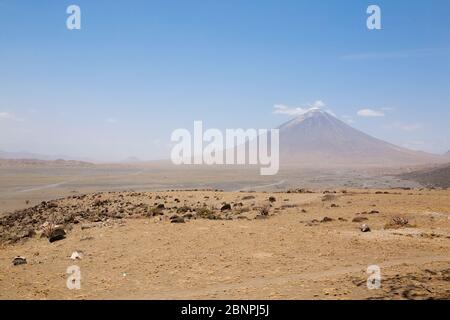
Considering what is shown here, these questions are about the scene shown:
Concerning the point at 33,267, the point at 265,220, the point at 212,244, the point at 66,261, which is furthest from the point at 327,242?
the point at 33,267

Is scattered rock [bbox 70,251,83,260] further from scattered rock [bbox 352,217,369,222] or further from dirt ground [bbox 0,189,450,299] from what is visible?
scattered rock [bbox 352,217,369,222]

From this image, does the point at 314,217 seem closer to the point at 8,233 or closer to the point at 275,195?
the point at 275,195

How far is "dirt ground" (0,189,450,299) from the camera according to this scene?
9328 mm

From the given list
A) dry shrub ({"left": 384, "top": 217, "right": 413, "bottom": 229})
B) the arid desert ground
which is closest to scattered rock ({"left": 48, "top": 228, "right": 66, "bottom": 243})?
the arid desert ground

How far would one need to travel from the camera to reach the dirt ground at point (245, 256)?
9328 mm

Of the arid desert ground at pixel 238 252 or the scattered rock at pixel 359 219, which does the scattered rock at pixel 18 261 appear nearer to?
the arid desert ground at pixel 238 252

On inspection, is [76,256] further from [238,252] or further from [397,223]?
[397,223]

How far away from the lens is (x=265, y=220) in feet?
62.6

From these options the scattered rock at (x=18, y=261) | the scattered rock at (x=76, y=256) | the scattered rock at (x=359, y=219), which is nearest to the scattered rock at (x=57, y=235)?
the scattered rock at (x=18, y=261)

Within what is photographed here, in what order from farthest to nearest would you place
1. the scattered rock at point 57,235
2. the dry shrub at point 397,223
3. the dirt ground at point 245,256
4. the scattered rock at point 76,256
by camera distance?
1. the dry shrub at point 397,223
2. the scattered rock at point 57,235
3. the scattered rock at point 76,256
4. the dirt ground at point 245,256

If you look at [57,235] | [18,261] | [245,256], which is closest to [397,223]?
[245,256]

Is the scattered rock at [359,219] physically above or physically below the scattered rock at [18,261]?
above

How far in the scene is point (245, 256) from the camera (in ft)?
41.0
